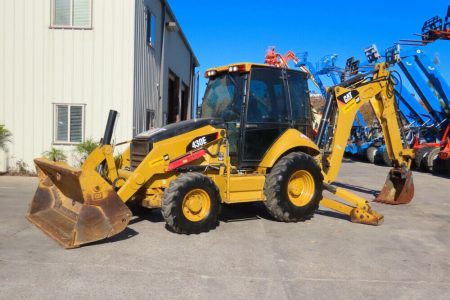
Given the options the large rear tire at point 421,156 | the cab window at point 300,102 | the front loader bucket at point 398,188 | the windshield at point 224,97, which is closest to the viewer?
the windshield at point 224,97

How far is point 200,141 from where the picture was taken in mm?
7051

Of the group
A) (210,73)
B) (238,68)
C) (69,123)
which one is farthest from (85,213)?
(69,123)

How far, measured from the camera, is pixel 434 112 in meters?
19.4

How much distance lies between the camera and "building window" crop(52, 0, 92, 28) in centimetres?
1299

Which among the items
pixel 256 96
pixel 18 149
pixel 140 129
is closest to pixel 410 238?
pixel 256 96

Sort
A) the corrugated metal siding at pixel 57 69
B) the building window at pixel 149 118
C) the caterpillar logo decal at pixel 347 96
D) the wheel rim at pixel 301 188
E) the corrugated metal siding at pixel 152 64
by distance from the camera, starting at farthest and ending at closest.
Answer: the building window at pixel 149 118, the corrugated metal siding at pixel 152 64, the corrugated metal siding at pixel 57 69, the caterpillar logo decal at pixel 347 96, the wheel rim at pixel 301 188

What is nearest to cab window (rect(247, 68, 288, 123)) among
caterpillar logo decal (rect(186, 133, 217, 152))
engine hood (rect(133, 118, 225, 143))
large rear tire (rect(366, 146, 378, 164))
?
engine hood (rect(133, 118, 225, 143))

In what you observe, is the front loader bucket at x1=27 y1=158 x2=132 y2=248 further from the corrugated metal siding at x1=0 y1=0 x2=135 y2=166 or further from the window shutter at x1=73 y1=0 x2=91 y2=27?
the window shutter at x1=73 y1=0 x2=91 y2=27

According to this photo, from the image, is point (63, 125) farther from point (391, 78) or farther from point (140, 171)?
point (391, 78)

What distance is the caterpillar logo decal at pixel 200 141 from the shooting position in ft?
22.9

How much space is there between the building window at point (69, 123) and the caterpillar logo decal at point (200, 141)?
7078 millimetres

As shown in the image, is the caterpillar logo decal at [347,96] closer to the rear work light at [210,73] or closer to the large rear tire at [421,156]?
the rear work light at [210,73]

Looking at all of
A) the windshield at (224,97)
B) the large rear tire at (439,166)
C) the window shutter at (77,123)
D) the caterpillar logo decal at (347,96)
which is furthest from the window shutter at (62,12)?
the large rear tire at (439,166)

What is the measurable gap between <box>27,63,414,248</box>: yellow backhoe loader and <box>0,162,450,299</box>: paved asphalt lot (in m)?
0.32
